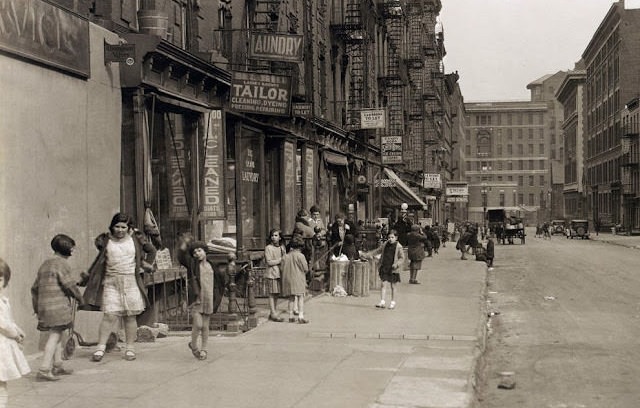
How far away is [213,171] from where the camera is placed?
56.0ft

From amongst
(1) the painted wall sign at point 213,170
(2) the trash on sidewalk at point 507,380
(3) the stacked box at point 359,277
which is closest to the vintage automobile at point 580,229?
(3) the stacked box at point 359,277

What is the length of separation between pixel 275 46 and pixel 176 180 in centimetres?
425

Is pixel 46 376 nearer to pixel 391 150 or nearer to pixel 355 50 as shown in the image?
pixel 355 50

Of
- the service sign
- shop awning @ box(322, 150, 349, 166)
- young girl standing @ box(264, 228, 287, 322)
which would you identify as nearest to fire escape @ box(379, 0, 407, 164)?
shop awning @ box(322, 150, 349, 166)

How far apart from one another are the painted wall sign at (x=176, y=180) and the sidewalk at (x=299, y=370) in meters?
2.85

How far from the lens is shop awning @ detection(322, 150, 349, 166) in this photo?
30.4m

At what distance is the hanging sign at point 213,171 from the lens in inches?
662

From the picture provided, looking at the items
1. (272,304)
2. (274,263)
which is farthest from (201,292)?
(274,263)

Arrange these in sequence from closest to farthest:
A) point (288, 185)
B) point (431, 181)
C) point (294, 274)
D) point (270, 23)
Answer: point (294, 274) → point (270, 23) → point (288, 185) → point (431, 181)

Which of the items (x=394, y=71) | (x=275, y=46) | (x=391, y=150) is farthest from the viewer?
(x=394, y=71)

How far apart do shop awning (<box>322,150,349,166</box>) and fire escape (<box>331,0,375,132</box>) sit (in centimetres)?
181

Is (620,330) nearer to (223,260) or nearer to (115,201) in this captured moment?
(223,260)

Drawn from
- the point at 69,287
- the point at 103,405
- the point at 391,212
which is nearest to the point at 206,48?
the point at 69,287

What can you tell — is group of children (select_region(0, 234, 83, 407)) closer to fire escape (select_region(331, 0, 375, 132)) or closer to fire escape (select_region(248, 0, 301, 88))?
fire escape (select_region(248, 0, 301, 88))
